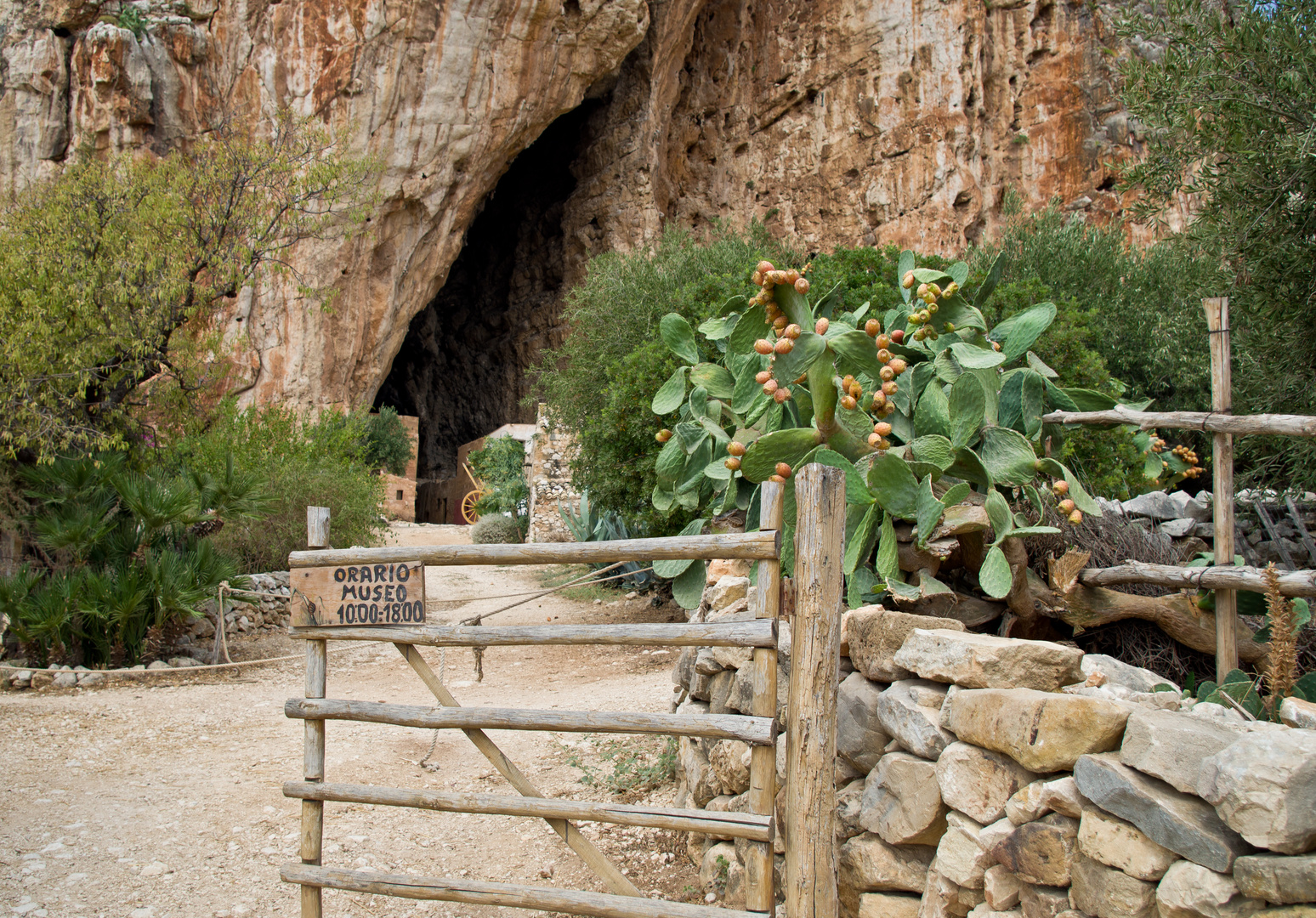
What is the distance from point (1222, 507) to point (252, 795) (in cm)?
412

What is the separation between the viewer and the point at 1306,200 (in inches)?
142

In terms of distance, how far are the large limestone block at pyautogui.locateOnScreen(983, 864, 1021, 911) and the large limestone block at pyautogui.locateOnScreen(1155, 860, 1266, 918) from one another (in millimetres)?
364

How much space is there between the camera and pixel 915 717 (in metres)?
2.35

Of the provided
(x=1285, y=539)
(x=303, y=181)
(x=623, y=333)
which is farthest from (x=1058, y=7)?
(x=1285, y=539)

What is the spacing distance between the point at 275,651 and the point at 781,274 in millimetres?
6426

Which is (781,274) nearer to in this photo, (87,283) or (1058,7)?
(87,283)

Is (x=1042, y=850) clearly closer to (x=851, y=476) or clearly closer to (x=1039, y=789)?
(x=1039, y=789)

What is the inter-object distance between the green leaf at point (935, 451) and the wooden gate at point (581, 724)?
864 mm

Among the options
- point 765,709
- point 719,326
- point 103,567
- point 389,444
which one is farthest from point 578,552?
point 389,444

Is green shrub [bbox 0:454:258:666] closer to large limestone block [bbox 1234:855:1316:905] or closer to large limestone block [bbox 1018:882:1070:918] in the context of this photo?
large limestone block [bbox 1018:882:1070:918]

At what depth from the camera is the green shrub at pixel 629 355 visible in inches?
287

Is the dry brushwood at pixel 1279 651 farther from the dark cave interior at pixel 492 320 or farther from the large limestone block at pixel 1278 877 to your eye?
the dark cave interior at pixel 492 320

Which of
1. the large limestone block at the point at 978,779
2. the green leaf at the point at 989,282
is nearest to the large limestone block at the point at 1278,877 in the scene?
the large limestone block at the point at 978,779

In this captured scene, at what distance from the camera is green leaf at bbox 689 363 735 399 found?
141 inches
